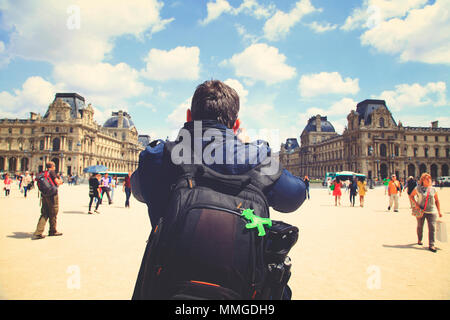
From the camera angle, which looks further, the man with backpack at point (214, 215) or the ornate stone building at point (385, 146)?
the ornate stone building at point (385, 146)

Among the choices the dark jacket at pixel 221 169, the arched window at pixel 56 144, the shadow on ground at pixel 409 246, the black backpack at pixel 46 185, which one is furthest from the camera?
the arched window at pixel 56 144

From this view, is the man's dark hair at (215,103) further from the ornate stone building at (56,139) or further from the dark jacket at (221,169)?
the ornate stone building at (56,139)

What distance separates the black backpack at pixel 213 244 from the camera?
1188 mm

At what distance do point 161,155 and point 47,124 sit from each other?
3082 inches

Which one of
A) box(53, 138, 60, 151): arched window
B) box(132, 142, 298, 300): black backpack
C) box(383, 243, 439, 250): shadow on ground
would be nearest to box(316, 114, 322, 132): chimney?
box(53, 138, 60, 151): arched window

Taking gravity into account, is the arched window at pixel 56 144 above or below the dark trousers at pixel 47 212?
above

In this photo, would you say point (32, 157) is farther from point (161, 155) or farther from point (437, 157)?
point (437, 157)

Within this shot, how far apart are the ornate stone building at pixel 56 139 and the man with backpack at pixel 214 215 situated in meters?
70.3

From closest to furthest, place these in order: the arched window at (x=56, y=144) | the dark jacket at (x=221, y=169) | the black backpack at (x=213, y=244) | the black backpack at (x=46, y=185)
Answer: the black backpack at (x=213, y=244), the dark jacket at (x=221, y=169), the black backpack at (x=46, y=185), the arched window at (x=56, y=144)

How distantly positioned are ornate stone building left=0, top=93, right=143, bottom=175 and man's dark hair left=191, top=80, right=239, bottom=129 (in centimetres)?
7018

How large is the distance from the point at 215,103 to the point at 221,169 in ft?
1.47

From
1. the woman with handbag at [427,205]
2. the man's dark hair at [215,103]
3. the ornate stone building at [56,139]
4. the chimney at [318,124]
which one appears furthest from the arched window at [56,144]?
the chimney at [318,124]

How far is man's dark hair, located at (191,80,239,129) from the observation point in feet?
5.23
